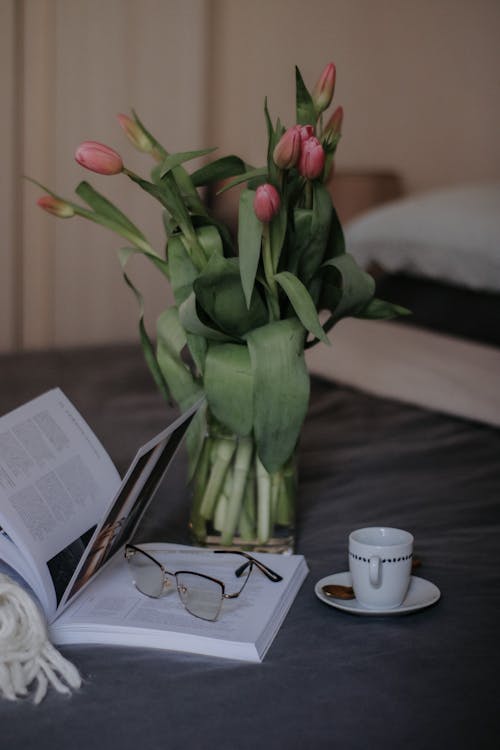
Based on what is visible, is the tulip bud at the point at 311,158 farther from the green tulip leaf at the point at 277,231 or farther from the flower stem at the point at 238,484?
the flower stem at the point at 238,484

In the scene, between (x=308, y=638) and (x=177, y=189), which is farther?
(x=177, y=189)

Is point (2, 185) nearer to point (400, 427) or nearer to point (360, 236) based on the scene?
point (360, 236)

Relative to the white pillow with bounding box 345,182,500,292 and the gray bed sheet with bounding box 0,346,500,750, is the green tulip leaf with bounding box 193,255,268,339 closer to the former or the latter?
the gray bed sheet with bounding box 0,346,500,750

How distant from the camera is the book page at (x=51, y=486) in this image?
0.79m

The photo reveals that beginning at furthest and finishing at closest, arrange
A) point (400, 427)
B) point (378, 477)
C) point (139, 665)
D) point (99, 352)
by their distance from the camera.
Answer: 1. point (99, 352)
2. point (400, 427)
3. point (378, 477)
4. point (139, 665)

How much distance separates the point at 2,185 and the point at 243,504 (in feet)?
7.78

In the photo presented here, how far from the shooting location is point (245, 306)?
95 cm

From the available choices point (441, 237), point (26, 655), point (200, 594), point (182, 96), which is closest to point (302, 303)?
point (200, 594)

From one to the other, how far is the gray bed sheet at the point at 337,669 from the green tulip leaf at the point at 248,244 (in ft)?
0.95

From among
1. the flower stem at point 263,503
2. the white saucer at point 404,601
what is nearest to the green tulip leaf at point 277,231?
the flower stem at point 263,503

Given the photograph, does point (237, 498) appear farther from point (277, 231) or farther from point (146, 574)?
point (277, 231)

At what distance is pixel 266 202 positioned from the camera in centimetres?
85

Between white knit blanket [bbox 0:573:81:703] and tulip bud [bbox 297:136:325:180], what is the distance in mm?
440

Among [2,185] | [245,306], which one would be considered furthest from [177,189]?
[2,185]
